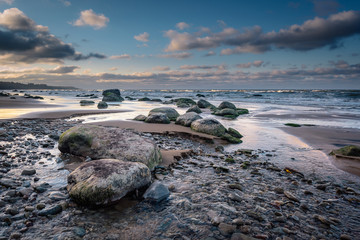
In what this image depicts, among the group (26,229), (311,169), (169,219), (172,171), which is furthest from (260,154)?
(26,229)

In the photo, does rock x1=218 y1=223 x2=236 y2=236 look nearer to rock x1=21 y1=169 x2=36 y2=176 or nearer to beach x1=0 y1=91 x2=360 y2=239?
beach x1=0 y1=91 x2=360 y2=239

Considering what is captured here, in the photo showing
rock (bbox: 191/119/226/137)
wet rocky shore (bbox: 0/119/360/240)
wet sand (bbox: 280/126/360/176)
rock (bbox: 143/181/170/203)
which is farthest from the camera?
rock (bbox: 191/119/226/137)

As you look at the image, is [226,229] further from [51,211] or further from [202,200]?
[51,211]

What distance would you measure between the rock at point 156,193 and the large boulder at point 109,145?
1.04 metres

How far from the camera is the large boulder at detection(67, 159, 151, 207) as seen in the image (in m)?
3.09

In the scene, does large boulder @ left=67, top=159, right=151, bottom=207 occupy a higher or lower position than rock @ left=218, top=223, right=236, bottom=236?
higher

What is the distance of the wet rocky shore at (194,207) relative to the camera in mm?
2652

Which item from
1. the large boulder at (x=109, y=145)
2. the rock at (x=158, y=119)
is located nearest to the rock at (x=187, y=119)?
the rock at (x=158, y=119)

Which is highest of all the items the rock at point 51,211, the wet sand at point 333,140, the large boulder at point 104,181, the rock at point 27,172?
the large boulder at point 104,181

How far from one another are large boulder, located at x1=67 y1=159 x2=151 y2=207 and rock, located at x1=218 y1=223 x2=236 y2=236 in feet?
5.14

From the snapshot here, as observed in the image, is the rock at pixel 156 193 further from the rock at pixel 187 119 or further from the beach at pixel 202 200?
the rock at pixel 187 119

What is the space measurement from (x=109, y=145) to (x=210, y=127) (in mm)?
4754

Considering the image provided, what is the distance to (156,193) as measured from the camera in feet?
11.1

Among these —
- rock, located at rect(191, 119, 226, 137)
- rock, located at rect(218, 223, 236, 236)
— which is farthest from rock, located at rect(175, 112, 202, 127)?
rock, located at rect(218, 223, 236, 236)
